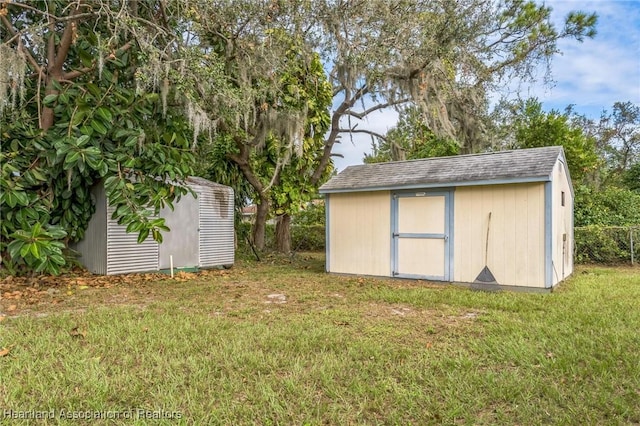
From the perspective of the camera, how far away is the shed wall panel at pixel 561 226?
570cm

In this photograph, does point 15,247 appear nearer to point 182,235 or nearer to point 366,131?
point 182,235

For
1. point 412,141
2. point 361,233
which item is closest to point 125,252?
point 361,233

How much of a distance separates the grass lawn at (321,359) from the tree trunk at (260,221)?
496 cm

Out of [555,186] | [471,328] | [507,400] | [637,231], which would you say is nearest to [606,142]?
[637,231]

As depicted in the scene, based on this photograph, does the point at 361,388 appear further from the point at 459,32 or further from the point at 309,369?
the point at 459,32

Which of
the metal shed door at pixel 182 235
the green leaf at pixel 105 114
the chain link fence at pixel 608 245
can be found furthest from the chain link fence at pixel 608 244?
the green leaf at pixel 105 114

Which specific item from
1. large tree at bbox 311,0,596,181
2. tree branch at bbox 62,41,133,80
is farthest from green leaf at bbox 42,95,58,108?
large tree at bbox 311,0,596,181

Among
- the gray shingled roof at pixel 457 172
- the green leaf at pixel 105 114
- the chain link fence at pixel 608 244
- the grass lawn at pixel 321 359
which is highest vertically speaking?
the green leaf at pixel 105 114

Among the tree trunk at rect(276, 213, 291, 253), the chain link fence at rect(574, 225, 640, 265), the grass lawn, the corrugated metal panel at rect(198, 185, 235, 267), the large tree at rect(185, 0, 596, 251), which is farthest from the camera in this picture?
the tree trunk at rect(276, 213, 291, 253)

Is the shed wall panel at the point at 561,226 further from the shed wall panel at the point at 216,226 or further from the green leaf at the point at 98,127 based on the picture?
the green leaf at the point at 98,127

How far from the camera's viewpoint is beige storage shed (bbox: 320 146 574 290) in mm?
5613

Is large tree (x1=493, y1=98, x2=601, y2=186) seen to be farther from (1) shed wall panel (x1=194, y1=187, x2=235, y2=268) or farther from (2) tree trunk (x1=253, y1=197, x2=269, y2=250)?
(1) shed wall panel (x1=194, y1=187, x2=235, y2=268)

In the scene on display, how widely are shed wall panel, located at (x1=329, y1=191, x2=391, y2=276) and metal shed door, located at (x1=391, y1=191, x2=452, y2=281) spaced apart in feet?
0.59

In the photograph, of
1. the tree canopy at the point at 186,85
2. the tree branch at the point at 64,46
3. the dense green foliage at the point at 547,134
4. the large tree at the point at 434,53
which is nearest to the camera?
the tree canopy at the point at 186,85
